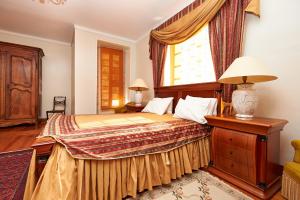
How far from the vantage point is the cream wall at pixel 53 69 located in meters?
4.41

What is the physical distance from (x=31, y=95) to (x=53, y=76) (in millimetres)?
1023

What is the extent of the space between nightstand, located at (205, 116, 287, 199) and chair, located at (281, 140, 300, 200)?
0.10 meters

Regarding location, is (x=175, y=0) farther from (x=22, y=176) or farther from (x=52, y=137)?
(x=22, y=176)

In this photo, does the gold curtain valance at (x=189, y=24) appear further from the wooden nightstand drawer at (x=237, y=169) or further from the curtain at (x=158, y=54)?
the wooden nightstand drawer at (x=237, y=169)

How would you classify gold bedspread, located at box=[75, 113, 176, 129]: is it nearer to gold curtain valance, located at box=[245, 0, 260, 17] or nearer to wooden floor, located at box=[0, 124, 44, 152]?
wooden floor, located at box=[0, 124, 44, 152]

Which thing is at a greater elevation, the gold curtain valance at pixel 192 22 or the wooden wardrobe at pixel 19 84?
the gold curtain valance at pixel 192 22

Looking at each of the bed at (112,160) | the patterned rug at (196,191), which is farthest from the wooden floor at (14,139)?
the patterned rug at (196,191)

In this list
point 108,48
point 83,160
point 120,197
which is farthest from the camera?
point 108,48

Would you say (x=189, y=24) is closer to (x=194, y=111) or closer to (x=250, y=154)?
(x=194, y=111)

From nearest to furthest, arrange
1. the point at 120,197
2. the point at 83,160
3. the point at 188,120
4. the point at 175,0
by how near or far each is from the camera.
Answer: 1. the point at 83,160
2. the point at 120,197
3. the point at 188,120
4. the point at 175,0

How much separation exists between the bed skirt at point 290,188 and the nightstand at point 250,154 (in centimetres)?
8

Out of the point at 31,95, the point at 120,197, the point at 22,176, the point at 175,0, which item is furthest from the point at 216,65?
the point at 31,95

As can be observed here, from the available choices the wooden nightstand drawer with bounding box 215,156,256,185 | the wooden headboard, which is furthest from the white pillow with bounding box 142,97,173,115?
the wooden nightstand drawer with bounding box 215,156,256,185

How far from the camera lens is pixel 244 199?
1.26 m
